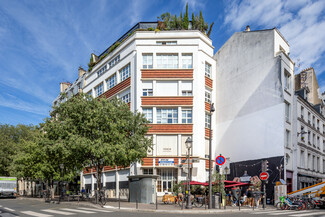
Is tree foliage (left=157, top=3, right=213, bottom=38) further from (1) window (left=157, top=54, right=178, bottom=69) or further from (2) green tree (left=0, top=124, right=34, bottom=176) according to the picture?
(2) green tree (left=0, top=124, right=34, bottom=176)

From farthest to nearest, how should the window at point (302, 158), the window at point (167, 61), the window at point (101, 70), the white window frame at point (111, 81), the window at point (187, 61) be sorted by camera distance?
the window at point (101, 70) → the white window frame at point (111, 81) → the window at point (302, 158) → the window at point (167, 61) → the window at point (187, 61)

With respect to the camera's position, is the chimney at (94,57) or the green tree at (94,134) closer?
the green tree at (94,134)

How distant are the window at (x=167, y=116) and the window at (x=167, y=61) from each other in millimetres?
4610

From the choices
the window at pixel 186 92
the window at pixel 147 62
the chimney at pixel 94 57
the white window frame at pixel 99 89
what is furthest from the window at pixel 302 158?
the chimney at pixel 94 57

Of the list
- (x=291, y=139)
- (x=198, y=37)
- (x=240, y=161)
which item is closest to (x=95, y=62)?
(x=198, y=37)

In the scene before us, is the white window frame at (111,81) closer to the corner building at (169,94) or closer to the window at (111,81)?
the window at (111,81)

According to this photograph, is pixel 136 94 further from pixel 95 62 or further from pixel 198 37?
pixel 95 62

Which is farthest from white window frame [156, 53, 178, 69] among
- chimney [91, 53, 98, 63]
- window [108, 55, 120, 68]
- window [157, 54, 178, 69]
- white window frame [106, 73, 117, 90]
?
chimney [91, 53, 98, 63]

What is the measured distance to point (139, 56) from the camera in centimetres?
3156

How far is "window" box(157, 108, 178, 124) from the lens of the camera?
1190 inches

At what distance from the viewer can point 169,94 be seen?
102ft

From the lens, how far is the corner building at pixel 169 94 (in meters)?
29.6

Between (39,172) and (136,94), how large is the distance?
541 inches

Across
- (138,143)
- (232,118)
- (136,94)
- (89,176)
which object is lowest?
(89,176)
